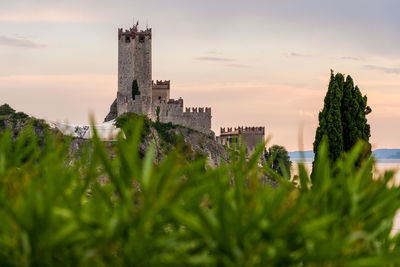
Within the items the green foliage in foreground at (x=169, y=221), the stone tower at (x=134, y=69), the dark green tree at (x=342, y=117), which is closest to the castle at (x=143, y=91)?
the stone tower at (x=134, y=69)

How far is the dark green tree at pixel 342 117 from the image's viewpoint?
39.0m

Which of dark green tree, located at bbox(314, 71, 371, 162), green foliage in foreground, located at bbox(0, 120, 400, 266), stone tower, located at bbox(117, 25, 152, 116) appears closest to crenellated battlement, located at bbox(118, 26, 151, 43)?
stone tower, located at bbox(117, 25, 152, 116)

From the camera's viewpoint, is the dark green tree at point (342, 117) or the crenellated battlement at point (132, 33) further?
the crenellated battlement at point (132, 33)

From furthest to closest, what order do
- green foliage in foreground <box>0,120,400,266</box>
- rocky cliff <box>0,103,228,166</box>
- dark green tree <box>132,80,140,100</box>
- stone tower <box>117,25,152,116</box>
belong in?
dark green tree <box>132,80,140,100</box>
stone tower <box>117,25,152,116</box>
rocky cliff <box>0,103,228,166</box>
green foliage in foreground <box>0,120,400,266</box>

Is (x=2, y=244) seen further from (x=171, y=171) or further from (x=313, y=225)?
(x=313, y=225)

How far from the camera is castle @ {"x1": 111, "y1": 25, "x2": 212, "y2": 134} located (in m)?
95.2

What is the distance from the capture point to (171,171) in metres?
6.01

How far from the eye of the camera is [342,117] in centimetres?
4084

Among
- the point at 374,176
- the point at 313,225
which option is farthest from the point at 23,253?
the point at 374,176

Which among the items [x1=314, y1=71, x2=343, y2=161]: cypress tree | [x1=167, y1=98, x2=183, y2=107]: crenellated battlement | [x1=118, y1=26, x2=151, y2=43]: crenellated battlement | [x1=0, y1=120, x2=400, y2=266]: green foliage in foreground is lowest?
[x1=0, y1=120, x2=400, y2=266]: green foliage in foreground

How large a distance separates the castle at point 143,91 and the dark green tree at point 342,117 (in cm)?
5341

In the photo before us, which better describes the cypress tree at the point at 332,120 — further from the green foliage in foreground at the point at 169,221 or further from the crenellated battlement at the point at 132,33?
the crenellated battlement at the point at 132,33

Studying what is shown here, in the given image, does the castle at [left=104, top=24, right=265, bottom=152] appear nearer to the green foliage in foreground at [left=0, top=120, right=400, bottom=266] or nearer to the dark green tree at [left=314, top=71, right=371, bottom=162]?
the dark green tree at [left=314, top=71, right=371, bottom=162]

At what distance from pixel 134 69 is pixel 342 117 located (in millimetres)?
59885
